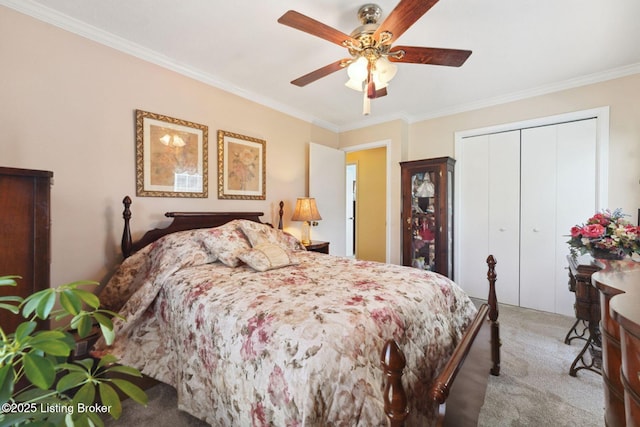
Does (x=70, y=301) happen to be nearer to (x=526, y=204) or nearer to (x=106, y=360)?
(x=106, y=360)

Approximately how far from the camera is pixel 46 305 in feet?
1.71

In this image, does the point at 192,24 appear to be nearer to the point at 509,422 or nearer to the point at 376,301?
the point at 376,301

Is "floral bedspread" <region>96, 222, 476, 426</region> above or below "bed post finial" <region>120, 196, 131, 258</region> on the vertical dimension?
below

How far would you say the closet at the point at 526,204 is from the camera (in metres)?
2.91

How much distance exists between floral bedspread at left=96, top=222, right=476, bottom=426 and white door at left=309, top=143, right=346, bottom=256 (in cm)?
183

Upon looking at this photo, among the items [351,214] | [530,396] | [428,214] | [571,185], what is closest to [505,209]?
[571,185]

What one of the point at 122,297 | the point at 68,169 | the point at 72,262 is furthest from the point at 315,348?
the point at 68,169

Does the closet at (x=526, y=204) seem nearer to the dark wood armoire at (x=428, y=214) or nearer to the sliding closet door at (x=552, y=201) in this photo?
the sliding closet door at (x=552, y=201)

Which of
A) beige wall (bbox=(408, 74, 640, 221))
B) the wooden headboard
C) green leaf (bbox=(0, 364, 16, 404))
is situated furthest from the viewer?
beige wall (bbox=(408, 74, 640, 221))

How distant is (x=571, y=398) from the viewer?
1.70 m

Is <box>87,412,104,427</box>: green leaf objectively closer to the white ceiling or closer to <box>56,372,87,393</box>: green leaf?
<box>56,372,87,393</box>: green leaf

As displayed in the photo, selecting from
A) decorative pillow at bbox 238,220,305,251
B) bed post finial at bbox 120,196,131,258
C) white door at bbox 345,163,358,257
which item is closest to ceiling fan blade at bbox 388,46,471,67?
decorative pillow at bbox 238,220,305,251

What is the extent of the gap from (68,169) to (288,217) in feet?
7.20

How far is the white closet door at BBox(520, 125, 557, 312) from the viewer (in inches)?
120
